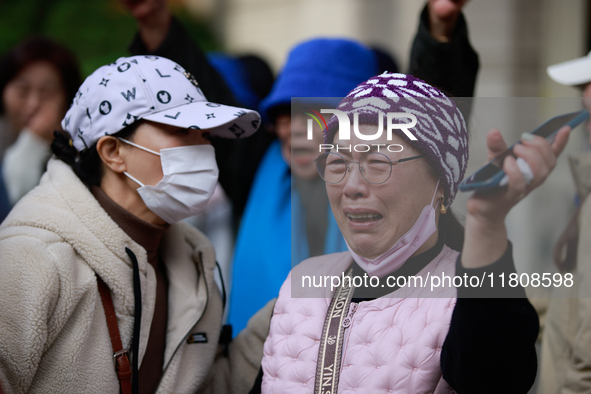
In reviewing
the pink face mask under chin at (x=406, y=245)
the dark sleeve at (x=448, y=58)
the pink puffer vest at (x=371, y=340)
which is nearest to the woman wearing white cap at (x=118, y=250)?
the pink puffer vest at (x=371, y=340)

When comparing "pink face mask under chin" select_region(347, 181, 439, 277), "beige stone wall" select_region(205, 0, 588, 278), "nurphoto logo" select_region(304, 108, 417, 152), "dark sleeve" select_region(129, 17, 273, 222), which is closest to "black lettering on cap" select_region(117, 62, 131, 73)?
"dark sleeve" select_region(129, 17, 273, 222)

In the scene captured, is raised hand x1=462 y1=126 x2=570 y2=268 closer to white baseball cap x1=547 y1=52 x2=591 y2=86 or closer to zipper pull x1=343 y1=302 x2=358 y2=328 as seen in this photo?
zipper pull x1=343 y1=302 x2=358 y2=328

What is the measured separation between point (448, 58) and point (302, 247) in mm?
890

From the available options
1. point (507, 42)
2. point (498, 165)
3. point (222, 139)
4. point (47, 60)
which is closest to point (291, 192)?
point (222, 139)

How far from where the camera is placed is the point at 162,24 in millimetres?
Result: 2752

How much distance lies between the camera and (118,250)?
2.02 metres

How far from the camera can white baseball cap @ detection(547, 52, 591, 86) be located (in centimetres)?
194

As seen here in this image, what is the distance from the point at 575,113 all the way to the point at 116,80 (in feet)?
5.35

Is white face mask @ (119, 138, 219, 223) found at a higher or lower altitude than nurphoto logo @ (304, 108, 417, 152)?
lower

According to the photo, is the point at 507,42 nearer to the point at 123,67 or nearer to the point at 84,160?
the point at 123,67

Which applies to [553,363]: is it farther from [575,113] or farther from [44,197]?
[44,197]

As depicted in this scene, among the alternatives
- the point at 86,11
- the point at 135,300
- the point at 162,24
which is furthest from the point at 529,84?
the point at 86,11

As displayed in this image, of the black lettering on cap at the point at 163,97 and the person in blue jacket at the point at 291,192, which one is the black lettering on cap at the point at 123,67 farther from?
the person in blue jacket at the point at 291,192

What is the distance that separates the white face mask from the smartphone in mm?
1073
